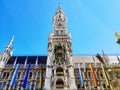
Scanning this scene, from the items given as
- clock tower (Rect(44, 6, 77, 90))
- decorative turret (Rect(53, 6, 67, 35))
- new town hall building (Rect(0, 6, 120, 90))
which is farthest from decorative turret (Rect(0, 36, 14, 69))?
decorative turret (Rect(53, 6, 67, 35))

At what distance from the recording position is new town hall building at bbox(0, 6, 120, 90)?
39.8 metres

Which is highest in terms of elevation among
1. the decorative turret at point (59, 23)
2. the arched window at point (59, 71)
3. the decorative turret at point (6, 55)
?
the decorative turret at point (59, 23)

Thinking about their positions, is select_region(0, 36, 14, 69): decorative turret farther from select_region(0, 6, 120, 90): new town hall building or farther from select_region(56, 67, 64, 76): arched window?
select_region(56, 67, 64, 76): arched window

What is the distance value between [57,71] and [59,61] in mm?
3071

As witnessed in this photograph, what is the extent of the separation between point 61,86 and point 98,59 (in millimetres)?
19973

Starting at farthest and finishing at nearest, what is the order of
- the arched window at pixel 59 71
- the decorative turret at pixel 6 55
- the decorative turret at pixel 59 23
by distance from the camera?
the decorative turret at pixel 59 23 → the decorative turret at pixel 6 55 → the arched window at pixel 59 71

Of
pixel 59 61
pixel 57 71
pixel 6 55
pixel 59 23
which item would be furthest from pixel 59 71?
pixel 59 23

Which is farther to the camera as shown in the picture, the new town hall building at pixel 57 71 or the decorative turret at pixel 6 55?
the decorative turret at pixel 6 55

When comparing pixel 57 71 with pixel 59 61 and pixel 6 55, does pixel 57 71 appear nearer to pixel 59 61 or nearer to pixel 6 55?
pixel 59 61

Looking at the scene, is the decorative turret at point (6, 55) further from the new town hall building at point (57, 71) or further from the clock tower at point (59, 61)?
the clock tower at point (59, 61)

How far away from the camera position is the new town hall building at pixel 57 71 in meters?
39.8

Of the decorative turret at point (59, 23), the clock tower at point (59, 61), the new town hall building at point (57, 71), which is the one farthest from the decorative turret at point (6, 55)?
the decorative turret at point (59, 23)

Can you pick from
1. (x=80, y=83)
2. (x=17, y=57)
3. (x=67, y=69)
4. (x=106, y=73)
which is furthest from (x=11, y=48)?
(x=106, y=73)

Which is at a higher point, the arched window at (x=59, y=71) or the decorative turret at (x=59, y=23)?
the decorative turret at (x=59, y=23)
